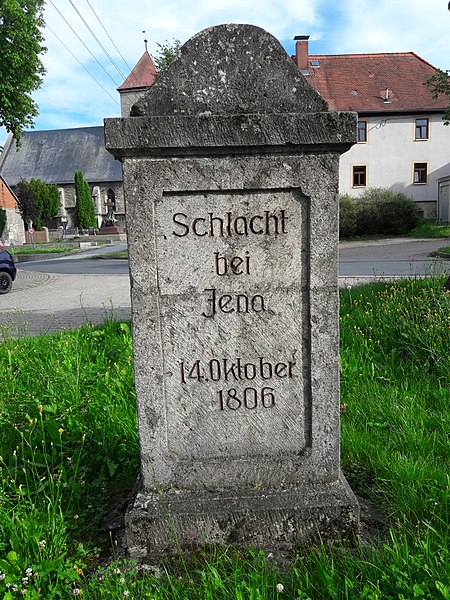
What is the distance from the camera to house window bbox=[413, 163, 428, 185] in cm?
3588

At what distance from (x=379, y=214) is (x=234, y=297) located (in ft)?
102

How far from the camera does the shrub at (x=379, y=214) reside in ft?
103

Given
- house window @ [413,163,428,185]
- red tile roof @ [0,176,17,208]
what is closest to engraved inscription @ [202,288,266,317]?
house window @ [413,163,428,185]

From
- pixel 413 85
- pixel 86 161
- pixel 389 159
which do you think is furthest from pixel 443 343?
pixel 86 161

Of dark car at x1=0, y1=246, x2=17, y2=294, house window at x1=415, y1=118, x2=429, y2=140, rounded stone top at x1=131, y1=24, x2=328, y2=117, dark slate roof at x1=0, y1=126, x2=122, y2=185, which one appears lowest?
dark car at x1=0, y1=246, x2=17, y2=294

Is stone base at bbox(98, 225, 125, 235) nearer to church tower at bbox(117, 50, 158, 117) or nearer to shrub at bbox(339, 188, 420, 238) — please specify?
church tower at bbox(117, 50, 158, 117)

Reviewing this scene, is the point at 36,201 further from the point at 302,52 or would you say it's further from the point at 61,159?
the point at 302,52

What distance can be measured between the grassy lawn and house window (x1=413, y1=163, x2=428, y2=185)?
111ft

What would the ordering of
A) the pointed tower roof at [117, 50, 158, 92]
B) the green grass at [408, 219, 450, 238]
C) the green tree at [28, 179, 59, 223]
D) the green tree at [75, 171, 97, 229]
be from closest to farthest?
the green grass at [408, 219, 450, 238] → the pointed tower roof at [117, 50, 158, 92] → the green tree at [28, 179, 59, 223] → the green tree at [75, 171, 97, 229]

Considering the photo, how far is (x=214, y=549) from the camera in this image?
90.6 inches

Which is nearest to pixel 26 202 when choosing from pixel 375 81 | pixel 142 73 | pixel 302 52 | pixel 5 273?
pixel 142 73

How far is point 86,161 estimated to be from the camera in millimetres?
64625

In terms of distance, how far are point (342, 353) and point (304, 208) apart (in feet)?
7.74

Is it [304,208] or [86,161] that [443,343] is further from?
[86,161]
